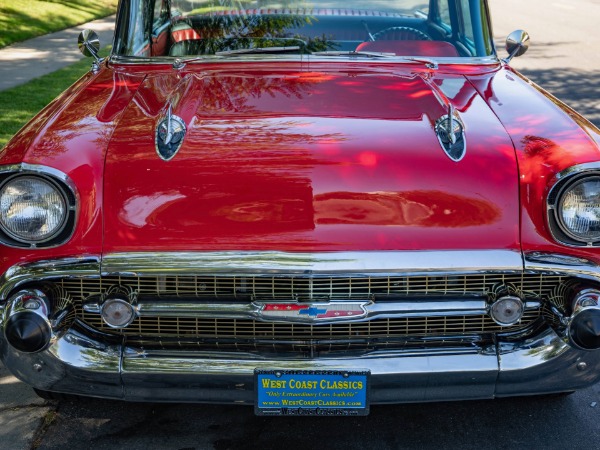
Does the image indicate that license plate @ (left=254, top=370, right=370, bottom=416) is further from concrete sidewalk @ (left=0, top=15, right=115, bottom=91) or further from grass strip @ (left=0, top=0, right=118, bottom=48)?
grass strip @ (left=0, top=0, right=118, bottom=48)

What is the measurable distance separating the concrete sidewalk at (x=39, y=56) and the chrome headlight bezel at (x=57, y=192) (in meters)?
6.98

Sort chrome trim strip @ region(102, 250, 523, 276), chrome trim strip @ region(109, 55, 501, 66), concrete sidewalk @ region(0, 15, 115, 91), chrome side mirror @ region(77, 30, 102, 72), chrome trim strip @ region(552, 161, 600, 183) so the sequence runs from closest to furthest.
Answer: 1. chrome trim strip @ region(102, 250, 523, 276)
2. chrome trim strip @ region(552, 161, 600, 183)
3. chrome trim strip @ region(109, 55, 501, 66)
4. chrome side mirror @ region(77, 30, 102, 72)
5. concrete sidewalk @ region(0, 15, 115, 91)

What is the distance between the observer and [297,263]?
269cm

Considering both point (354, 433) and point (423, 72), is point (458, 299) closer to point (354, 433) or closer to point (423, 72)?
point (354, 433)

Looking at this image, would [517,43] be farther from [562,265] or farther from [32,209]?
[32,209]

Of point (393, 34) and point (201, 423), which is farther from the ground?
point (393, 34)

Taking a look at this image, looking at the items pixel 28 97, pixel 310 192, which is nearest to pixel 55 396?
pixel 310 192

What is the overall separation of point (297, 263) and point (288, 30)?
1.68m

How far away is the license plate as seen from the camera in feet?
8.93

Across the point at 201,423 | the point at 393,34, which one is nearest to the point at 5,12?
the point at 393,34

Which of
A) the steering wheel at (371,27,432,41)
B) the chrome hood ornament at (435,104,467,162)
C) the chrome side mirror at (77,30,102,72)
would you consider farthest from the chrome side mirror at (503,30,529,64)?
the chrome side mirror at (77,30,102,72)

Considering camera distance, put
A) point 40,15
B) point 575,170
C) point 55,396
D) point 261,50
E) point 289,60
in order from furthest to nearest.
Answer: point 40,15, point 261,50, point 289,60, point 55,396, point 575,170

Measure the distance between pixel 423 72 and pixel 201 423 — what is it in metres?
1.75

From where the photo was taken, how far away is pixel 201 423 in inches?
131
